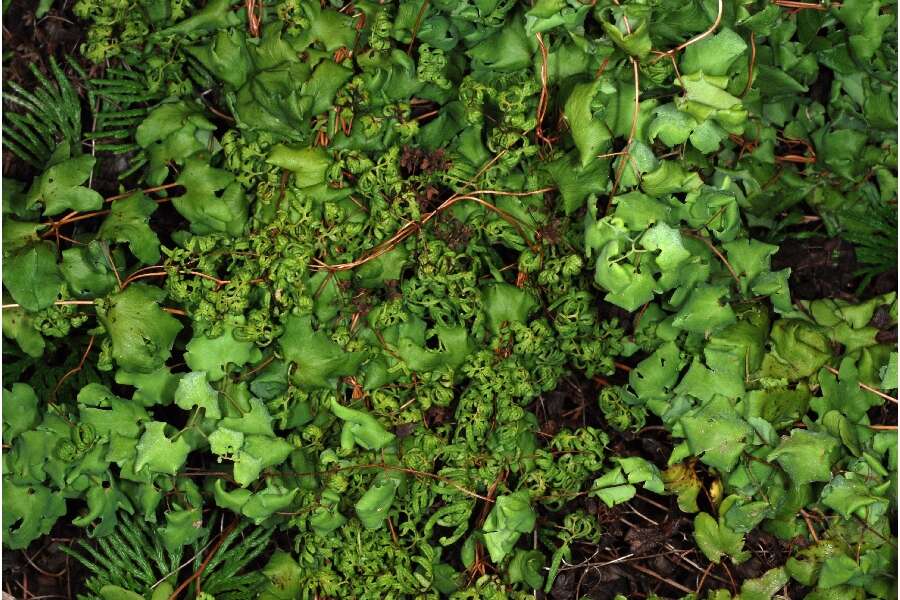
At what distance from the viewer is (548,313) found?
2066mm

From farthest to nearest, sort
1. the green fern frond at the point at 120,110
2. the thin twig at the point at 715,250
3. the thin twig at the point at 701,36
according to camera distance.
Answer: the green fern frond at the point at 120,110 < the thin twig at the point at 715,250 < the thin twig at the point at 701,36

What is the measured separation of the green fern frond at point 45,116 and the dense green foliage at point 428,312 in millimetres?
118

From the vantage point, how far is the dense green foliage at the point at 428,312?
193 centimetres

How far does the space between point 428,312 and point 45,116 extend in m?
1.02

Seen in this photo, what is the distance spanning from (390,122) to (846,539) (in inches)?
52.5

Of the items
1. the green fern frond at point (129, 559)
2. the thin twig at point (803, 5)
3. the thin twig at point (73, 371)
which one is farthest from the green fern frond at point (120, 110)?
the thin twig at point (803, 5)

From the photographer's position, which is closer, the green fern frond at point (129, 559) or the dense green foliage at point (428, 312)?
the dense green foliage at point (428, 312)

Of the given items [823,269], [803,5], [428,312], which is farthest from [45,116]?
[823,269]

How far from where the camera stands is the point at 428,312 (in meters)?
2.03

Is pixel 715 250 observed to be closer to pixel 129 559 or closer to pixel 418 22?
pixel 418 22

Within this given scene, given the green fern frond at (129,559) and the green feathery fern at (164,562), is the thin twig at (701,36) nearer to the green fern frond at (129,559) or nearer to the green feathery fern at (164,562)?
the green feathery fern at (164,562)

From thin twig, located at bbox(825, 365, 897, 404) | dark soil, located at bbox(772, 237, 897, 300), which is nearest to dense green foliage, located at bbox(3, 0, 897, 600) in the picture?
thin twig, located at bbox(825, 365, 897, 404)

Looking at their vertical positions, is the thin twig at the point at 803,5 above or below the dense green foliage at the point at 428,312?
above

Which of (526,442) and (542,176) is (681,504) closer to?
(526,442)
